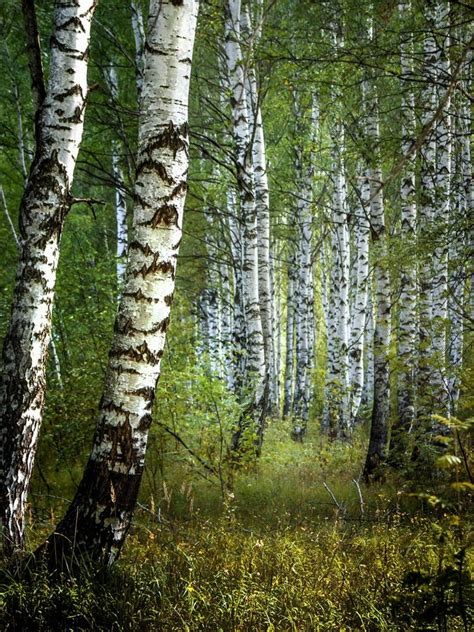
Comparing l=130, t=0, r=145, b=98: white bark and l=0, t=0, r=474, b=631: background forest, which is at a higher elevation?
l=130, t=0, r=145, b=98: white bark

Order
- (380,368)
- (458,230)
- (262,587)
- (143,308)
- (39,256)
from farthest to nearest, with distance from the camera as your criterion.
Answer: (380,368)
(458,230)
(39,256)
(143,308)
(262,587)

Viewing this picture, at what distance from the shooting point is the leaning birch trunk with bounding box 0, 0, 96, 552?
3773 mm

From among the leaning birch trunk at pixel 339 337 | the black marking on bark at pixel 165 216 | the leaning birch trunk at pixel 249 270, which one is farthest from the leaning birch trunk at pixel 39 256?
the leaning birch trunk at pixel 339 337

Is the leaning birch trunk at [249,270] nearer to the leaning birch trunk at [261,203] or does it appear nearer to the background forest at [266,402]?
the background forest at [266,402]

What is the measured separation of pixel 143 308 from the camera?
3365 millimetres

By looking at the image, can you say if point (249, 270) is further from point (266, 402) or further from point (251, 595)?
point (251, 595)

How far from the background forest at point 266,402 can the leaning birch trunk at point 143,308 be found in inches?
2.4

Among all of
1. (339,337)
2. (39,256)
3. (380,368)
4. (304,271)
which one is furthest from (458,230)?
(304,271)

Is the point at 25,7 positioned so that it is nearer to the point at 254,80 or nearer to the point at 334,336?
the point at 254,80

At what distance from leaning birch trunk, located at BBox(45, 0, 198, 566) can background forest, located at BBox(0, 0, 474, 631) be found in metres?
0.06

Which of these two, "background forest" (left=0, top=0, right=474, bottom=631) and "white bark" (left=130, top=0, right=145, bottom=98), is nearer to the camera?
"background forest" (left=0, top=0, right=474, bottom=631)

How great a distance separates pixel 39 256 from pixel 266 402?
556cm

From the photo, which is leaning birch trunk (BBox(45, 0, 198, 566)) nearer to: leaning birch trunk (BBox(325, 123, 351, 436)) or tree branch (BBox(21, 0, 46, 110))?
tree branch (BBox(21, 0, 46, 110))

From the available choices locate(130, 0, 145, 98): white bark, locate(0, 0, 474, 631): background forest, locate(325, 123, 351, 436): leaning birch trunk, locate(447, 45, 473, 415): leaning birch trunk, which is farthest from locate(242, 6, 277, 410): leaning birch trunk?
locate(447, 45, 473, 415): leaning birch trunk
